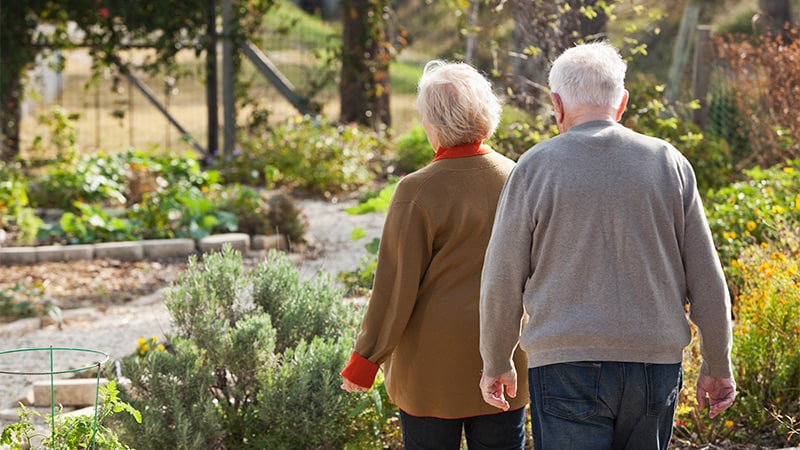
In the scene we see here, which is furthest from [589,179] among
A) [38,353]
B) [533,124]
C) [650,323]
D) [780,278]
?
[38,353]

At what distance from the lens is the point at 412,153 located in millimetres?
10102

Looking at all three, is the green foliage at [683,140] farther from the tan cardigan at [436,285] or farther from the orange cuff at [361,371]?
the orange cuff at [361,371]

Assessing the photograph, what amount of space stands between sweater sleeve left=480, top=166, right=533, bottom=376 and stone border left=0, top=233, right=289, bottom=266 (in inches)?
191

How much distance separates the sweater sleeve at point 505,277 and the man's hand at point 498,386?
0.7 inches

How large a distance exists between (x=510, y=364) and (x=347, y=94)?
29.9 ft

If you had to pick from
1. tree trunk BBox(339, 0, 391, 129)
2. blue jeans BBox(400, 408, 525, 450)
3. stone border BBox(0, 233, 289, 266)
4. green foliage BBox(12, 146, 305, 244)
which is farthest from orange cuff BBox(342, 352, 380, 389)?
tree trunk BBox(339, 0, 391, 129)

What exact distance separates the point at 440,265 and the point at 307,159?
7.03 m

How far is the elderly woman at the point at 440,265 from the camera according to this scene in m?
2.72

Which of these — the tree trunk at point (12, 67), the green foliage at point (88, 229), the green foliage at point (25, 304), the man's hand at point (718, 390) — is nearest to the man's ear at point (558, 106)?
the man's hand at point (718, 390)

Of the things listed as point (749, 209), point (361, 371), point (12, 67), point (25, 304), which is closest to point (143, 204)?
point (25, 304)

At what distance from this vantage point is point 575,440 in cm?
236

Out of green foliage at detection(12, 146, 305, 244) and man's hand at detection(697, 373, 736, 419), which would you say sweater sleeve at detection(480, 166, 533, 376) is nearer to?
man's hand at detection(697, 373, 736, 419)

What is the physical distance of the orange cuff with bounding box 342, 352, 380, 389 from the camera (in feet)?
9.18

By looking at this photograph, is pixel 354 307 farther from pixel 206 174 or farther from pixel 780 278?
pixel 206 174
